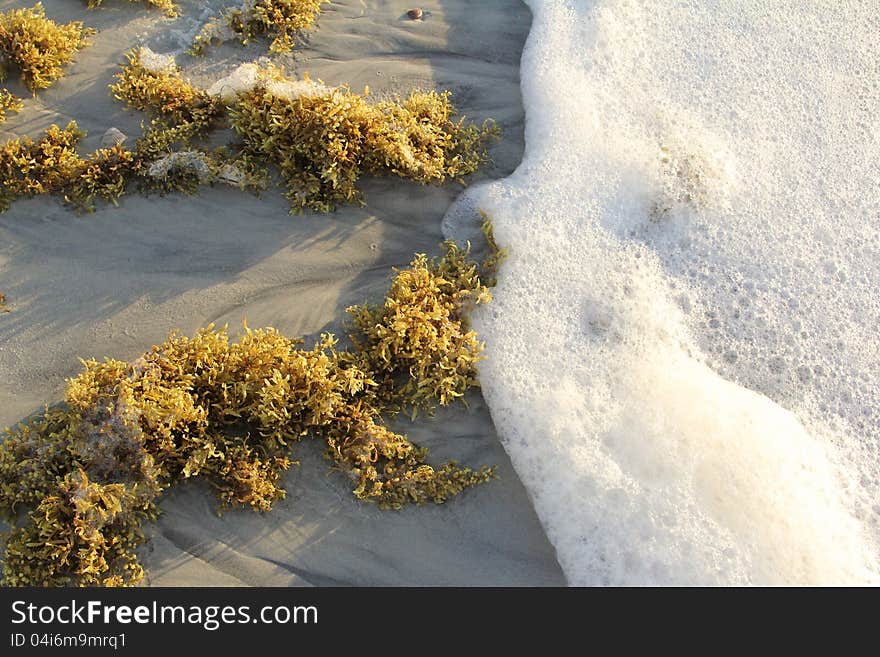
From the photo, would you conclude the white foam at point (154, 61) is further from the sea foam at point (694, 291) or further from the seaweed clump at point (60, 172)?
the sea foam at point (694, 291)

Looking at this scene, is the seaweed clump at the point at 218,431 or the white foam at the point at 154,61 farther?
the white foam at the point at 154,61

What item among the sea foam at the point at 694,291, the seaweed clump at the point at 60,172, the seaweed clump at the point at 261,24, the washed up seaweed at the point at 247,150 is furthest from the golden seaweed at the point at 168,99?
the sea foam at the point at 694,291

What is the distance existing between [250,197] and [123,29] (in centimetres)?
204

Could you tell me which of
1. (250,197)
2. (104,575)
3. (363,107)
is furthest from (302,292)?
(104,575)

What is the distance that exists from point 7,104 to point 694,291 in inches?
212

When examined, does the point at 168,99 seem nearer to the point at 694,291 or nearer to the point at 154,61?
the point at 154,61

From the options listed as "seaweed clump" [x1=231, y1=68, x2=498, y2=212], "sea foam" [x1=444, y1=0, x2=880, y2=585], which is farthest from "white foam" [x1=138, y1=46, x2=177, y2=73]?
"sea foam" [x1=444, y1=0, x2=880, y2=585]

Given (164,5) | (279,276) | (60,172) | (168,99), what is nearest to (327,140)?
(279,276)

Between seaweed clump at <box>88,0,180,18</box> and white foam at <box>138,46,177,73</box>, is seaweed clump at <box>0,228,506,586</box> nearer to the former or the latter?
white foam at <box>138,46,177,73</box>

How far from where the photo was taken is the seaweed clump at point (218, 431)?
161 inches

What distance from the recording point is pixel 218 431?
4.50 meters

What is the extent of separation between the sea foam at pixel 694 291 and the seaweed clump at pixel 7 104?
11.2ft

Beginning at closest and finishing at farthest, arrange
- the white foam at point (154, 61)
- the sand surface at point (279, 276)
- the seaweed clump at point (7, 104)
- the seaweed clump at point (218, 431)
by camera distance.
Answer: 1. the seaweed clump at point (218, 431)
2. the sand surface at point (279, 276)
3. the seaweed clump at point (7, 104)
4. the white foam at point (154, 61)
